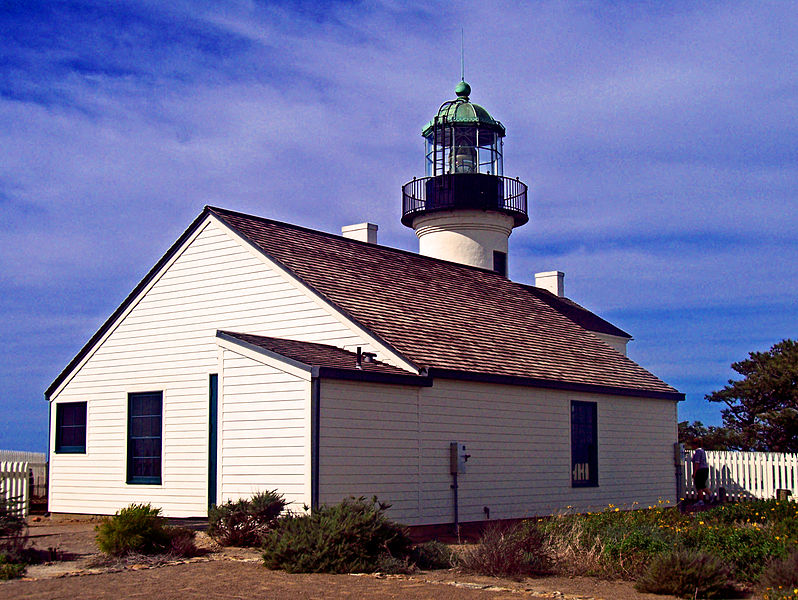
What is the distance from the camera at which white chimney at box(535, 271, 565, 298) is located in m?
32.6

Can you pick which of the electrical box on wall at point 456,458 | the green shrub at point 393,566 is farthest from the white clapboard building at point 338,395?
the green shrub at point 393,566

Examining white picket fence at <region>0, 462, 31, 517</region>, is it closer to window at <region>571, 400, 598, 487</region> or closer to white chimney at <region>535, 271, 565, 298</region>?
window at <region>571, 400, 598, 487</region>

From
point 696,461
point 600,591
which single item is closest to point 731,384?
point 696,461

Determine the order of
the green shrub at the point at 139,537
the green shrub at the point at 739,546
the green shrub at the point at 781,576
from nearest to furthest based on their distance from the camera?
the green shrub at the point at 781,576 → the green shrub at the point at 739,546 → the green shrub at the point at 139,537

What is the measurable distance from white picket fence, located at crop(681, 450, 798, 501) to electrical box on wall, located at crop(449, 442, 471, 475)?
10.6 m

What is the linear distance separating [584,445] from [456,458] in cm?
483

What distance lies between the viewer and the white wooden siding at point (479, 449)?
562 inches

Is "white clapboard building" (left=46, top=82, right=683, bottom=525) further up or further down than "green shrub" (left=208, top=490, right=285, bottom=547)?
further up

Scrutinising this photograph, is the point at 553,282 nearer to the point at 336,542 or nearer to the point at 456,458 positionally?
the point at 456,458

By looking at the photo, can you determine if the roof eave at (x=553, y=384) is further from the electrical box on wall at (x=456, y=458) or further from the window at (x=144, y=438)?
the window at (x=144, y=438)

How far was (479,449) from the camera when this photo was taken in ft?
55.6

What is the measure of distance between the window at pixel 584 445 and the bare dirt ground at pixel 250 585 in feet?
29.0

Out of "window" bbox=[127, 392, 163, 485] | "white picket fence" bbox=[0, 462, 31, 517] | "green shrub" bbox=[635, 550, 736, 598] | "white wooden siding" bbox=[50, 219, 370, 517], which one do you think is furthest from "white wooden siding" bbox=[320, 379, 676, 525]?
"white picket fence" bbox=[0, 462, 31, 517]

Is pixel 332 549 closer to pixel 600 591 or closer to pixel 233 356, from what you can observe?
pixel 600 591
